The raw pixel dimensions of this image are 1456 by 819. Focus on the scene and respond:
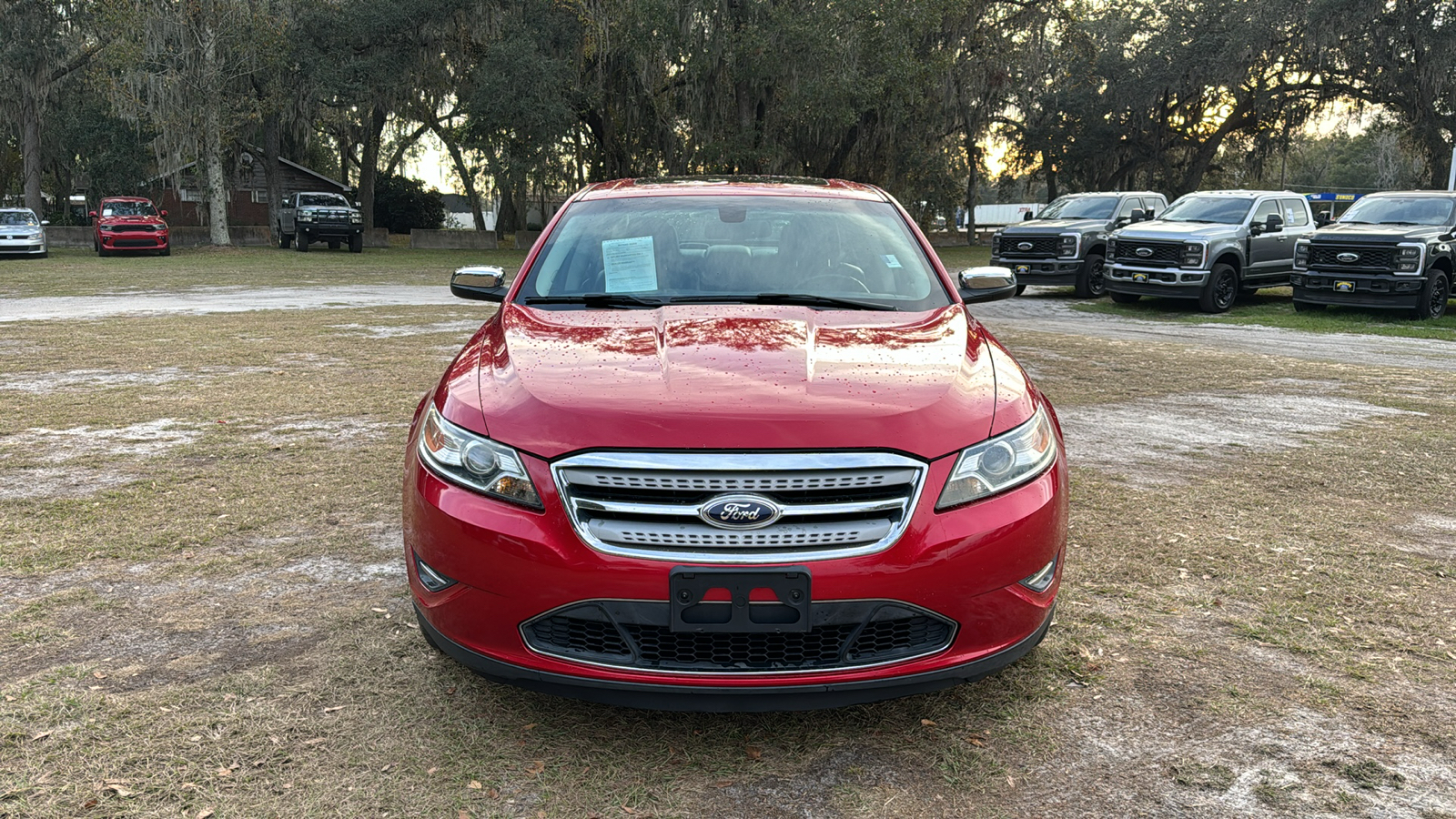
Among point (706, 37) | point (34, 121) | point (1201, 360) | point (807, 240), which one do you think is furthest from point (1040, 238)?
point (34, 121)

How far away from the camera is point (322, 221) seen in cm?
3622

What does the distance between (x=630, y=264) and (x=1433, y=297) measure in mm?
16900

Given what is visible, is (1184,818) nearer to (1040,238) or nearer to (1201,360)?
(1201,360)

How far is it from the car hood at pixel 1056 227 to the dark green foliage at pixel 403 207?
3529 centimetres

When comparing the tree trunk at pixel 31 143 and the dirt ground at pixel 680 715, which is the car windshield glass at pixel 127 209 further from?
the dirt ground at pixel 680 715

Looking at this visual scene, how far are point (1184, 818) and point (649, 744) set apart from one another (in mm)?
1376

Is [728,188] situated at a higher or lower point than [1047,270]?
higher

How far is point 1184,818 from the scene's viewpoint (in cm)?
264

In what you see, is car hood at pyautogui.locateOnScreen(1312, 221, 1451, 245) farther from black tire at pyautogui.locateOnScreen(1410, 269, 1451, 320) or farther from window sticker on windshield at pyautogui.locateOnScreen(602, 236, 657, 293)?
window sticker on windshield at pyautogui.locateOnScreen(602, 236, 657, 293)

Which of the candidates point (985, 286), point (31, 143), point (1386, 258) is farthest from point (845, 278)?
point (31, 143)

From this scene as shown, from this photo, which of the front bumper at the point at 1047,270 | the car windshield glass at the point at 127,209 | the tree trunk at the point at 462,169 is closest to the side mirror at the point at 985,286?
the front bumper at the point at 1047,270

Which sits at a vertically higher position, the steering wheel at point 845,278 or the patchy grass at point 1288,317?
the steering wheel at point 845,278

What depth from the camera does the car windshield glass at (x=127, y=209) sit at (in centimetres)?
3127

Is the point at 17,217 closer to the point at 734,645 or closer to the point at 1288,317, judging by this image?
the point at 1288,317
